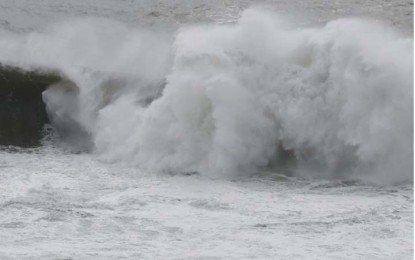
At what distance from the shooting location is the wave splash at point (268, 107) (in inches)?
A: 432

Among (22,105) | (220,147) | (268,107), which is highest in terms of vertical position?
(268,107)

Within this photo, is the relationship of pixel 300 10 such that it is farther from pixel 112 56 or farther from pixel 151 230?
pixel 151 230

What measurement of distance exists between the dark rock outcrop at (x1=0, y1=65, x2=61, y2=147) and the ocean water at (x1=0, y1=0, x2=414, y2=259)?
17 centimetres

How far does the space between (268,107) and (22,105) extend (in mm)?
3627

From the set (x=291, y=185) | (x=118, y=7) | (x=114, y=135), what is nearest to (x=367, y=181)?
(x=291, y=185)

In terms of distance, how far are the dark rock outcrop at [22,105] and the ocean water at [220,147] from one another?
17cm


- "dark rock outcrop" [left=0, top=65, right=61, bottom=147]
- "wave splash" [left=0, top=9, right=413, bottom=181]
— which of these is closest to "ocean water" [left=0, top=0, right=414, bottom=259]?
"wave splash" [left=0, top=9, right=413, bottom=181]

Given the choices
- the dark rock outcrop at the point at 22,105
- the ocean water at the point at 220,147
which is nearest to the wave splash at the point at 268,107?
the ocean water at the point at 220,147

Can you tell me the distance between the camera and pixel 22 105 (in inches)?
531

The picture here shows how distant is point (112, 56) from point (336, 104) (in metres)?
3.97

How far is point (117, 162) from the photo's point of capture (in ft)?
37.1

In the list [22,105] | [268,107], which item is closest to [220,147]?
[268,107]

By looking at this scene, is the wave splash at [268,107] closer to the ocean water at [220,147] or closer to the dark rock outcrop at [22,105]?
the ocean water at [220,147]

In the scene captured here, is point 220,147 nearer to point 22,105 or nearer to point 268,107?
point 268,107
